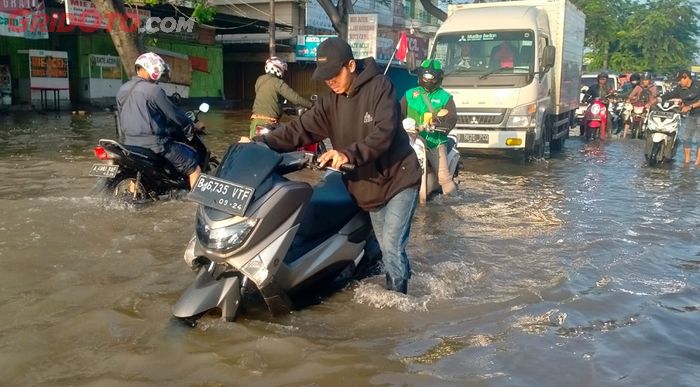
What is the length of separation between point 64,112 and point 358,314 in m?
18.4

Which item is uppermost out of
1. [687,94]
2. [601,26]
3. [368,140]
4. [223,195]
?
[601,26]

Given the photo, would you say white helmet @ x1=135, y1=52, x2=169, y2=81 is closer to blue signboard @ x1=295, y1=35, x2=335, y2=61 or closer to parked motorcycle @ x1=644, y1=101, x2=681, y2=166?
parked motorcycle @ x1=644, y1=101, x2=681, y2=166

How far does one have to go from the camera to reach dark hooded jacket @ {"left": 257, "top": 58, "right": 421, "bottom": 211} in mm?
3719

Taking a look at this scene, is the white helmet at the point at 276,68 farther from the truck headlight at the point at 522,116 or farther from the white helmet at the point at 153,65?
the truck headlight at the point at 522,116

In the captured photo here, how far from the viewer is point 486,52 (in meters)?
11.6

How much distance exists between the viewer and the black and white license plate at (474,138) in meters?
11.3

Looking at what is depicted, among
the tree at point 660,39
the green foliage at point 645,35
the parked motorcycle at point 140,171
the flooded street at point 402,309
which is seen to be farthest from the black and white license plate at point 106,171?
the tree at point 660,39

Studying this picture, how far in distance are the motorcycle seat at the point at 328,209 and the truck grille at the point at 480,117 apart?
7.34 metres

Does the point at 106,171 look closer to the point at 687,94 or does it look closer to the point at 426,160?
the point at 426,160

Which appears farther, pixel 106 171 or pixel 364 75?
pixel 106 171

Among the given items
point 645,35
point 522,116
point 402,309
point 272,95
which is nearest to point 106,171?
point 272,95

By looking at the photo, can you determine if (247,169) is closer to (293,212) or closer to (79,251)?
(293,212)

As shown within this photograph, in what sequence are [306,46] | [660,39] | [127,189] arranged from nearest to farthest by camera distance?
[127,189] < [306,46] < [660,39]

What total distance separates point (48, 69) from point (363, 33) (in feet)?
32.6
